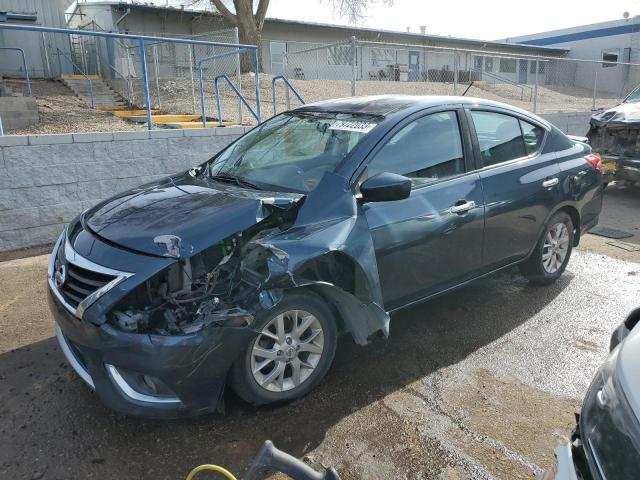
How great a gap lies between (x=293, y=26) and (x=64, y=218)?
66.8 feet

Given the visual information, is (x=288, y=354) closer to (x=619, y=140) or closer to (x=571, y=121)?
(x=619, y=140)

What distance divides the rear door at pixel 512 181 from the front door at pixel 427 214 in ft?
0.50

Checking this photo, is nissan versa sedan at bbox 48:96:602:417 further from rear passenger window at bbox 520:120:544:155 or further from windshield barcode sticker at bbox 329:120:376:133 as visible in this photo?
rear passenger window at bbox 520:120:544:155

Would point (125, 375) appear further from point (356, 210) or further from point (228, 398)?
point (356, 210)

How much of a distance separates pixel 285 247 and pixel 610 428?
65.5 inches

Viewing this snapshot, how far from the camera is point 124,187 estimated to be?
6.29 m

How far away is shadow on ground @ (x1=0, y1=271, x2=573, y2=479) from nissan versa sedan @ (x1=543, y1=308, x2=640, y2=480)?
3.95 ft

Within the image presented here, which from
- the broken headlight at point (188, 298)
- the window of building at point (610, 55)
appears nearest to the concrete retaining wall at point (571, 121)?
the broken headlight at point (188, 298)

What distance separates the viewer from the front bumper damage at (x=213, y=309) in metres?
2.45

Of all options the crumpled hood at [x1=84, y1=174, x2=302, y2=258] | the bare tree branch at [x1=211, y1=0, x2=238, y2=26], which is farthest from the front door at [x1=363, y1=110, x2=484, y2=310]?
the bare tree branch at [x1=211, y1=0, x2=238, y2=26]

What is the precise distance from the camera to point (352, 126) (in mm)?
3486

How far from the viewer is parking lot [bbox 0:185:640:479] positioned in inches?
101

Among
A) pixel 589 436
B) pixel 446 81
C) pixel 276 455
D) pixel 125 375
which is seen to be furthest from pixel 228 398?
pixel 446 81

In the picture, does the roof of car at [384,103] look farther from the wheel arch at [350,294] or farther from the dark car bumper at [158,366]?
the dark car bumper at [158,366]
